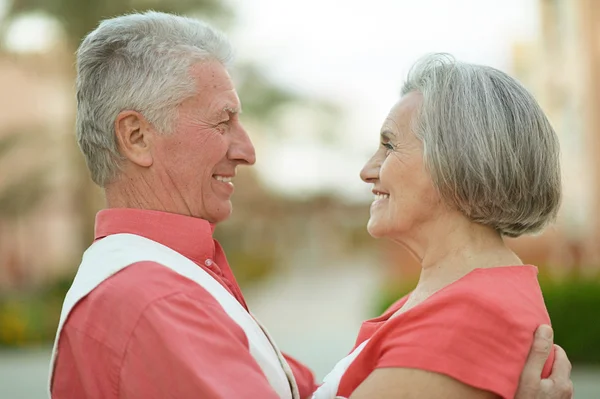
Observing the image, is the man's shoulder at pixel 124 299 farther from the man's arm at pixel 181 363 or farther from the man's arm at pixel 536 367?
the man's arm at pixel 536 367

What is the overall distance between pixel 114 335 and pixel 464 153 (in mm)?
1066

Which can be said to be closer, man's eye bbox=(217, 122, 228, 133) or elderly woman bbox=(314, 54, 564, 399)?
elderly woman bbox=(314, 54, 564, 399)

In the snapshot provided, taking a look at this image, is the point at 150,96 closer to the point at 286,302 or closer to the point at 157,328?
the point at 157,328

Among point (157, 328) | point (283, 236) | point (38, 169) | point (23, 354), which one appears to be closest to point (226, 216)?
point (157, 328)

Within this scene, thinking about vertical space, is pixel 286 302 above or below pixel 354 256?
above

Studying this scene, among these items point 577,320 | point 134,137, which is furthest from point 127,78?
point 577,320

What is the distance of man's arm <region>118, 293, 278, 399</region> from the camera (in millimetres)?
2074

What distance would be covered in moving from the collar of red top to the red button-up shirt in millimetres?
233

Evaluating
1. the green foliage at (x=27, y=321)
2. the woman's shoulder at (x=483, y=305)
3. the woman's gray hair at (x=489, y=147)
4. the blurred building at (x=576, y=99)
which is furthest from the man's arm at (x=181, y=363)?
the green foliage at (x=27, y=321)

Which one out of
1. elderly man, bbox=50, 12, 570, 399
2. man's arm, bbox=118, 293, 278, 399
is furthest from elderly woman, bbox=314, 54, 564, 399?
man's arm, bbox=118, 293, 278, 399

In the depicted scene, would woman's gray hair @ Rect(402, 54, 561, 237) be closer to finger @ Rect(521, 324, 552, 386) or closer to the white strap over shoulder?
finger @ Rect(521, 324, 552, 386)

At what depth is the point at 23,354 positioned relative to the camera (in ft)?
42.0

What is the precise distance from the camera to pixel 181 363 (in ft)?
6.82

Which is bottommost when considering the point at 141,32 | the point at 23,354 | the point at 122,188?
the point at 23,354
